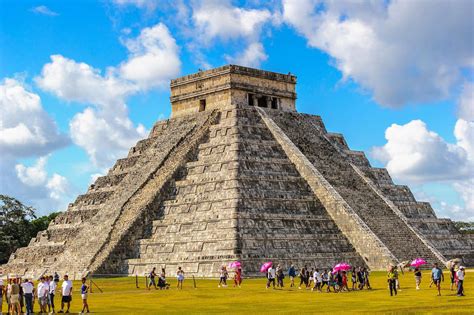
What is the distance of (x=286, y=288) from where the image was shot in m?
32.5

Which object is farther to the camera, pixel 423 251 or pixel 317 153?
pixel 317 153

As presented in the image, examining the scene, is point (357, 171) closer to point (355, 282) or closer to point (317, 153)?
point (317, 153)

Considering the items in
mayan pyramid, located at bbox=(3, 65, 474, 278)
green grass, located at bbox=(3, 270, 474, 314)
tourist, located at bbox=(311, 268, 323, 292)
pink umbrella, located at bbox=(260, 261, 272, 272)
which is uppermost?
mayan pyramid, located at bbox=(3, 65, 474, 278)

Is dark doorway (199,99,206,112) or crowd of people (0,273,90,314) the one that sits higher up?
dark doorway (199,99,206,112)

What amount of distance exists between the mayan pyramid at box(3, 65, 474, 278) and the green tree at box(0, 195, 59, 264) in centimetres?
1416

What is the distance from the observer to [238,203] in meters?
38.1

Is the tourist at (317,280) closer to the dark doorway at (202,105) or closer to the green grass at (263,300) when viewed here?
the green grass at (263,300)

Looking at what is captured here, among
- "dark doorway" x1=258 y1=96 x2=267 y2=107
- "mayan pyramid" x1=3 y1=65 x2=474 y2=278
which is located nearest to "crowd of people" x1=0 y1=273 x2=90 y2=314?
"mayan pyramid" x1=3 y1=65 x2=474 y2=278

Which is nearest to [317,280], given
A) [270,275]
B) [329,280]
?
[329,280]

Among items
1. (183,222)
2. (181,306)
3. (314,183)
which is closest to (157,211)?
(183,222)

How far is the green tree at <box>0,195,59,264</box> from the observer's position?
61000mm

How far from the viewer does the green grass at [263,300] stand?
77.8 feet

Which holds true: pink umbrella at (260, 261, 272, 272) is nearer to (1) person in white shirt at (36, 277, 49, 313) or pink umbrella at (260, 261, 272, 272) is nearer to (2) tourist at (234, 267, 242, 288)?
(2) tourist at (234, 267, 242, 288)

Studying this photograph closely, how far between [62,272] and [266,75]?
17452mm
